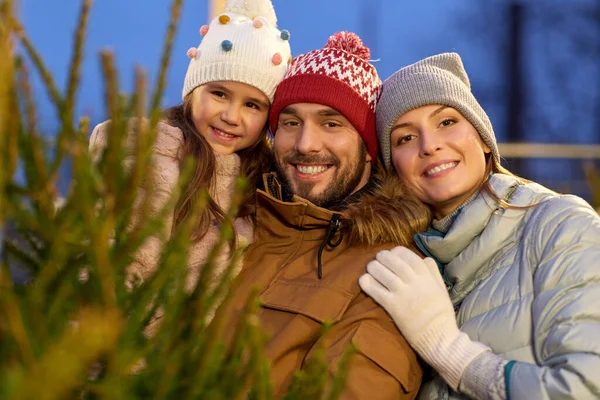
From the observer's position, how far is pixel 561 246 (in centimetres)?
246

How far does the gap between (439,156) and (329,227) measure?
51 centimetres

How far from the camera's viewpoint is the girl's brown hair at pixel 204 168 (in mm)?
3143

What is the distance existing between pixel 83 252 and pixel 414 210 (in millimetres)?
2046

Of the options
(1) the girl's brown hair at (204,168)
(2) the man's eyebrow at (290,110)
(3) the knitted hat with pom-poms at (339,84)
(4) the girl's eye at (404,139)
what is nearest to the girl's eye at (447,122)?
(4) the girl's eye at (404,139)

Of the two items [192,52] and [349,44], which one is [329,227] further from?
[192,52]

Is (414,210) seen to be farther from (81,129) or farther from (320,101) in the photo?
(81,129)

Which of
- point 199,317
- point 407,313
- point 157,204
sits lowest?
point 407,313

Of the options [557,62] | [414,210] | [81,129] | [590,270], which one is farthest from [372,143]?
[557,62]

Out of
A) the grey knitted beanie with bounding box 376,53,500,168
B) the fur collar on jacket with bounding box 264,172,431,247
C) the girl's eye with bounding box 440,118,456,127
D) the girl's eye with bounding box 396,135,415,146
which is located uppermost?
the grey knitted beanie with bounding box 376,53,500,168

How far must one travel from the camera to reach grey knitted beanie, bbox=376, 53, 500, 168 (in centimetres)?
308

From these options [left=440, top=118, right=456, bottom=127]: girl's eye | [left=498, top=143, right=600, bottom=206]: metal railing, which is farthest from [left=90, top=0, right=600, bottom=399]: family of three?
[left=498, top=143, right=600, bottom=206]: metal railing

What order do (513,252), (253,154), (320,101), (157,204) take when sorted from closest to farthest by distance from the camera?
(513,252)
(157,204)
(320,101)
(253,154)

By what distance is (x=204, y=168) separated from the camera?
3.29 meters

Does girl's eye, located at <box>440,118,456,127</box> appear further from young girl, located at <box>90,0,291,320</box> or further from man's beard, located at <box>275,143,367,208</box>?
young girl, located at <box>90,0,291,320</box>
